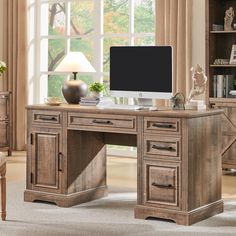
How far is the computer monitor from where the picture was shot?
5613mm

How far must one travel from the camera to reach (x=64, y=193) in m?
5.87

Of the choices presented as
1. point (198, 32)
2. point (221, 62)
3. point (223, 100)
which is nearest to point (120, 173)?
point (223, 100)

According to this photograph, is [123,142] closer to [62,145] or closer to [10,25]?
[62,145]

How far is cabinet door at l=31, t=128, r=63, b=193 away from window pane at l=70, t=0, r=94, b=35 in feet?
11.6

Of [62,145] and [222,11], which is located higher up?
[222,11]

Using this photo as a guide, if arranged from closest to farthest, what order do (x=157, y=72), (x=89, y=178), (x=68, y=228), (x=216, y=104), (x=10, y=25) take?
(x=68, y=228) → (x=157, y=72) → (x=89, y=178) → (x=216, y=104) → (x=10, y=25)

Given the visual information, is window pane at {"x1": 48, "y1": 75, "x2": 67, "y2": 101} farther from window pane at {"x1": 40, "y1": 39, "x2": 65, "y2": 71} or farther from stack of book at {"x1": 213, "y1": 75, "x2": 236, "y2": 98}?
stack of book at {"x1": 213, "y1": 75, "x2": 236, "y2": 98}

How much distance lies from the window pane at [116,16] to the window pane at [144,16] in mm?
139

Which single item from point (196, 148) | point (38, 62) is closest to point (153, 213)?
point (196, 148)

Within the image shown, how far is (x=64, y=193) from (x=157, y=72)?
1292 millimetres

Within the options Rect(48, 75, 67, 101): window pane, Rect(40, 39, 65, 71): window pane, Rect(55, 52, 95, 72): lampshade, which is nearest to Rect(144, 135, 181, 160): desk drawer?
Rect(55, 52, 95, 72): lampshade

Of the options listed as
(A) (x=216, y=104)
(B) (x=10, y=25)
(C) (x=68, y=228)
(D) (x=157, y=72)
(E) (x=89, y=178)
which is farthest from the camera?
(B) (x=10, y=25)

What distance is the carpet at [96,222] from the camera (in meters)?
4.96

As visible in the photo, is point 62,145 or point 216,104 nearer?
point 62,145
